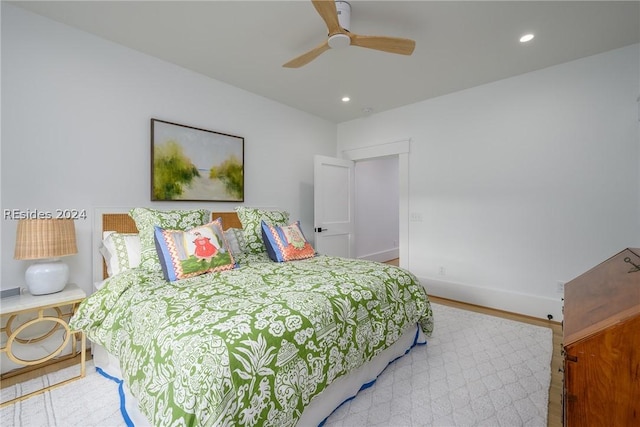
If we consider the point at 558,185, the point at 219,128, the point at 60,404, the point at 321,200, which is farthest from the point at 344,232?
the point at 60,404

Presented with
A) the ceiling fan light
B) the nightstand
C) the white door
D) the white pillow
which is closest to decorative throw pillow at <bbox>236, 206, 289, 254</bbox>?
the white pillow

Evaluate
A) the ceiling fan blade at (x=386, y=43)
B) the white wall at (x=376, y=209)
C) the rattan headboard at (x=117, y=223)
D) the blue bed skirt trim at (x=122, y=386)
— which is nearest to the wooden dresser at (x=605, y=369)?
the blue bed skirt trim at (x=122, y=386)

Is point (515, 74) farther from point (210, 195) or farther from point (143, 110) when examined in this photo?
point (143, 110)

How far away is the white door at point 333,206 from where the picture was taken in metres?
3.93

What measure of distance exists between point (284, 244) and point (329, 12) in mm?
1786

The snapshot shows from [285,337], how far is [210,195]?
Answer: 88.0 inches

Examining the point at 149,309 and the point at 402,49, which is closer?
the point at 149,309

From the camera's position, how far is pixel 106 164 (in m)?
2.40

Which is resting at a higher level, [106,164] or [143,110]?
[143,110]

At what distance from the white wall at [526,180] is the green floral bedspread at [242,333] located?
180cm

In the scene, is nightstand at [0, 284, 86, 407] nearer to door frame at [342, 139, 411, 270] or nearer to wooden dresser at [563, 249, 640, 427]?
wooden dresser at [563, 249, 640, 427]

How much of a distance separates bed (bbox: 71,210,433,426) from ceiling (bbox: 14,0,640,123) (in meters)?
1.62

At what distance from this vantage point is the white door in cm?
393

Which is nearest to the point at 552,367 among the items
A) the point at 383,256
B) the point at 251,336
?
the point at 251,336
